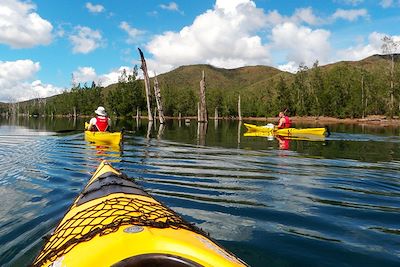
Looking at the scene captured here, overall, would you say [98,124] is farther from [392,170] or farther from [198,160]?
[392,170]

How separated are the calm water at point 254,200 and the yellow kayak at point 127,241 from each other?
1.79 meters

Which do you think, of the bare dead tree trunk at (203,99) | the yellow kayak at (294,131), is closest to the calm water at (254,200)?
the yellow kayak at (294,131)

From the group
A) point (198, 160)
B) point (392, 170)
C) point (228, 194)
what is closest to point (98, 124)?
point (198, 160)

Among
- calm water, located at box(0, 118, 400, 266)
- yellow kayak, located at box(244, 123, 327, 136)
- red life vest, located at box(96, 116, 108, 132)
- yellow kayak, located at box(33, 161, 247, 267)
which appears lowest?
calm water, located at box(0, 118, 400, 266)

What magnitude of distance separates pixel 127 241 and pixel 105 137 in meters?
16.1

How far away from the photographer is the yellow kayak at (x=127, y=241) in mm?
2412

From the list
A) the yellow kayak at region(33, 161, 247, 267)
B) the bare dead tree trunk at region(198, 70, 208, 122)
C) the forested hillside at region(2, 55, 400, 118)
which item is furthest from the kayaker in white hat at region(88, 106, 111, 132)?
the forested hillside at region(2, 55, 400, 118)

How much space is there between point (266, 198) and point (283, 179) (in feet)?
7.61

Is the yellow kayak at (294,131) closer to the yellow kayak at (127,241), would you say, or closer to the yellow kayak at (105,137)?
the yellow kayak at (105,137)

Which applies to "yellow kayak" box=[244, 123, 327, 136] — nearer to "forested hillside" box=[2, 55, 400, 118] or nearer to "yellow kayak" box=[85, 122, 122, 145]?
"yellow kayak" box=[85, 122, 122, 145]

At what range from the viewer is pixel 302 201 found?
7.59 meters

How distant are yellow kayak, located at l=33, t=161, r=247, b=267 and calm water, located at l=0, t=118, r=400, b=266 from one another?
179cm

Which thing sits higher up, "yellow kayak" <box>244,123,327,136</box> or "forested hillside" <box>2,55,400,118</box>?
"forested hillside" <box>2,55,400,118</box>

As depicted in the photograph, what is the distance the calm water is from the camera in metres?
5.06
